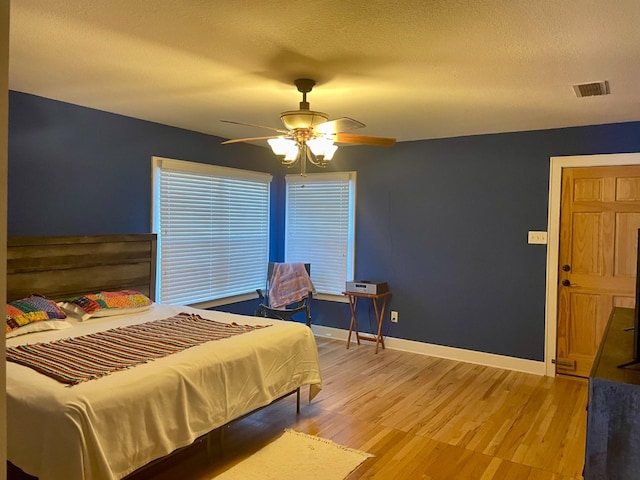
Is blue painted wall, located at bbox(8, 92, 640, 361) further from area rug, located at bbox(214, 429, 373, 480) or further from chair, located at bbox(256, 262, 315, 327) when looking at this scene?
area rug, located at bbox(214, 429, 373, 480)

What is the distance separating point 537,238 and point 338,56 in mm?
2973

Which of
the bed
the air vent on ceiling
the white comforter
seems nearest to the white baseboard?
the bed

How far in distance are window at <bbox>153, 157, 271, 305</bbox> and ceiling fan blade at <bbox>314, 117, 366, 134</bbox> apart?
219cm

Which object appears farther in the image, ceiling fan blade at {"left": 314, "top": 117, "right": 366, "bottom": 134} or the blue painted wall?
the blue painted wall

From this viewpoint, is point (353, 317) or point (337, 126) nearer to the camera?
point (337, 126)

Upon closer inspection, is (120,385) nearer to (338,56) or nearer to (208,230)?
(338,56)

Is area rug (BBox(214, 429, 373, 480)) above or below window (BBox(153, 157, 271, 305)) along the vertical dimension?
below

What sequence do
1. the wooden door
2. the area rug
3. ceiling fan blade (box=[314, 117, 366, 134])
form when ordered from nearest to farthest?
the area rug < ceiling fan blade (box=[314, 117, 366, 134]) < the wooden door

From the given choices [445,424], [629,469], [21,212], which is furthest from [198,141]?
[629,469]

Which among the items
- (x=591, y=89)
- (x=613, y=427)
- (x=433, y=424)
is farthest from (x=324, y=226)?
(x=613, y=427)

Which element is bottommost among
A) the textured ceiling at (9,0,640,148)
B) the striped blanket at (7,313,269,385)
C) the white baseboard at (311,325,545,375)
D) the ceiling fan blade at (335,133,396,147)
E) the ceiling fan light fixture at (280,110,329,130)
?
the white baseboard at (311,325,545,375)

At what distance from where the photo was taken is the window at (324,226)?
5.73 m

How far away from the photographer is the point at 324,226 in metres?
5.91

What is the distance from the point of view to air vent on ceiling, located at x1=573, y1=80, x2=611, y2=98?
9.87 feet
